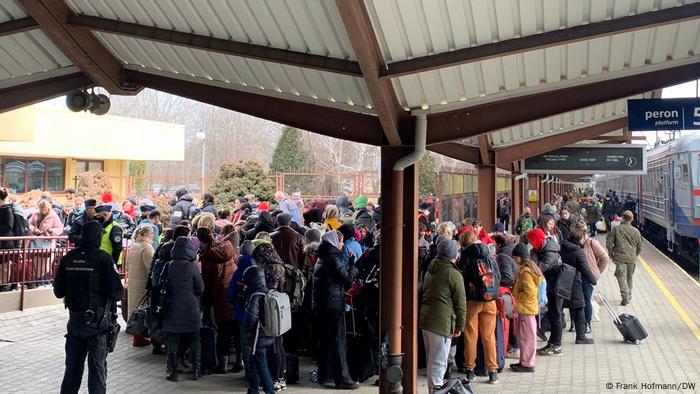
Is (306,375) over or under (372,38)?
under

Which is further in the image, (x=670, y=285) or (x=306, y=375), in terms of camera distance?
(x=670, y=285)

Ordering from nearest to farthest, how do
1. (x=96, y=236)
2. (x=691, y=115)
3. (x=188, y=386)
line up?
(x=96, y=236) < (x=188, y=386) < (x=691, y=115)

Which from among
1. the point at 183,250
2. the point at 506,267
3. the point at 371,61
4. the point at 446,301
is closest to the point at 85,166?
the point at 183,250

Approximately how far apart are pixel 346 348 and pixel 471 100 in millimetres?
3262

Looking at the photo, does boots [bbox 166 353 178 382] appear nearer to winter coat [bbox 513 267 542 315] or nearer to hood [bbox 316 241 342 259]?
hood [bbox 316 241 342 259]

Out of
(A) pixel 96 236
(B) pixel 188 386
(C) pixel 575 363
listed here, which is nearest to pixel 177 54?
(A) pixel 96 236

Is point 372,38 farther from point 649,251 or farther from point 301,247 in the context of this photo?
point 649,251

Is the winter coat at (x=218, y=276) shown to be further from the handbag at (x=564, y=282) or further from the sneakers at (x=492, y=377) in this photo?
the handbag at (x=564, y=282)

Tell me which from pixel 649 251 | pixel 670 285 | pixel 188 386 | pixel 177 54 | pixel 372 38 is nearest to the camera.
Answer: pixel 372 38

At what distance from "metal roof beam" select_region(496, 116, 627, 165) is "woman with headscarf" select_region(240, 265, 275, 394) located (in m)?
8.42

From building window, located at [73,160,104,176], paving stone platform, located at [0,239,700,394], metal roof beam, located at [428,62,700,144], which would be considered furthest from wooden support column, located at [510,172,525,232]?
building window, located at [73,160,104,176]

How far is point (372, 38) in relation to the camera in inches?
253

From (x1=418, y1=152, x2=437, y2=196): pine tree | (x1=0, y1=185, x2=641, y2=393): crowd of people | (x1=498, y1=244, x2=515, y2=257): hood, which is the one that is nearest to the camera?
(x1=0, y1=185, x2=641, y2=393): crowd of people

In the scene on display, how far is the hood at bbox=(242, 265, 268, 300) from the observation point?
27.1 feet
